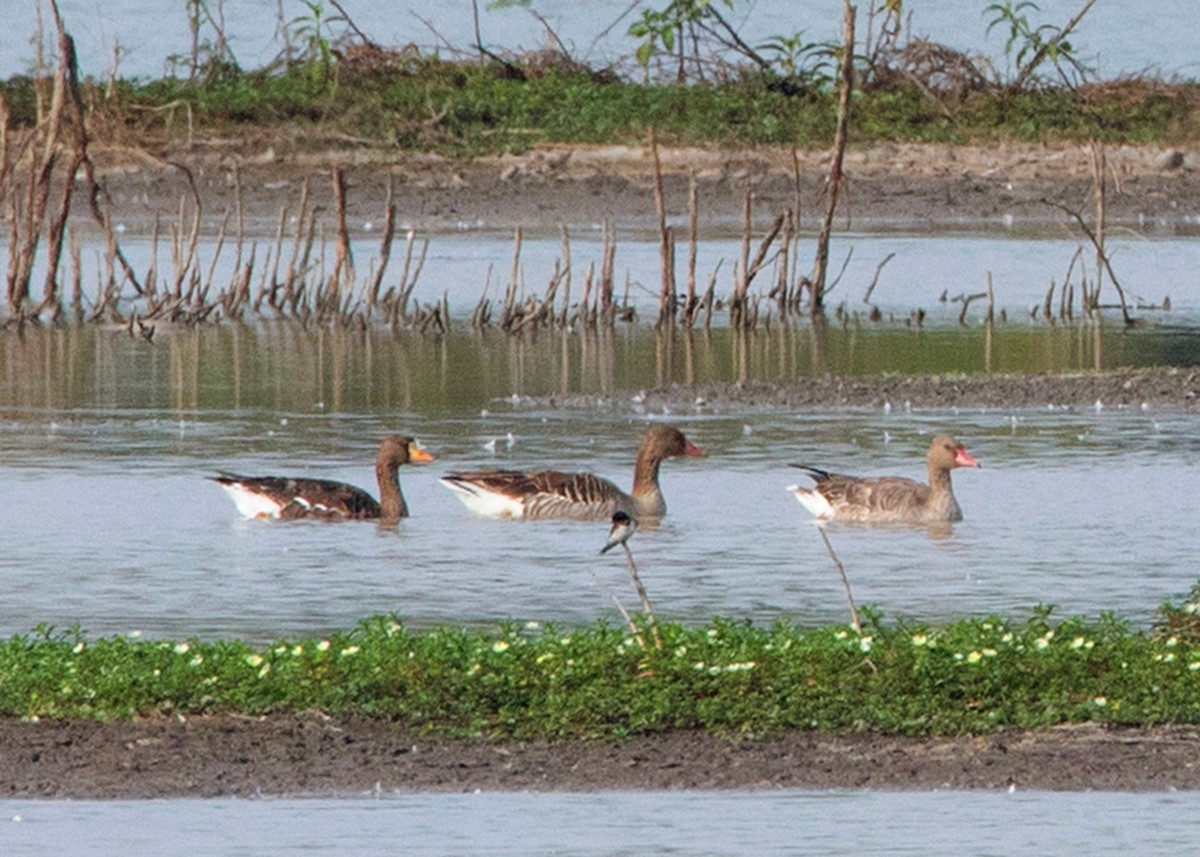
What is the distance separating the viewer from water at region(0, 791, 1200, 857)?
8008 millimetres

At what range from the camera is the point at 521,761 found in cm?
904

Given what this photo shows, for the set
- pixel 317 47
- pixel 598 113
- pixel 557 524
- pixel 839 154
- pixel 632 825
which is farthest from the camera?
pixel 317 47

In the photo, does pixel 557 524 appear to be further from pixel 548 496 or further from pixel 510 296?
pixel 510 296

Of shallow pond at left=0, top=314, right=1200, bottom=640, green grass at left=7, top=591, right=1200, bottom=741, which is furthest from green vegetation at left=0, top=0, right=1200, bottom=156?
green grass at left=7, top=591, right=1200, bottom=741

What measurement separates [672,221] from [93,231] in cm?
740

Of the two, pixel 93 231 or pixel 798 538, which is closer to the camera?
pixel 798 538

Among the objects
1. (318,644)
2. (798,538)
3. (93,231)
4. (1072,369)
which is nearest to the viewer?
(318,644)

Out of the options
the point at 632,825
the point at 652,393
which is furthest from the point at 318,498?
the point at 632,825

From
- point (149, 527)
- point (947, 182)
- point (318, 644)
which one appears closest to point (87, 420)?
point (149, 527)

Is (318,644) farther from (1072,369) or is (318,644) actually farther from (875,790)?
(1072,369)

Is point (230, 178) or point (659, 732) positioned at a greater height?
point (230, 178)

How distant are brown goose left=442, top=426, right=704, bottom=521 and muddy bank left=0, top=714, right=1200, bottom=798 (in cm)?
573

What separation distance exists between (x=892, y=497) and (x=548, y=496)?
177 cm

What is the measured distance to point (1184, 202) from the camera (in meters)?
38.8
